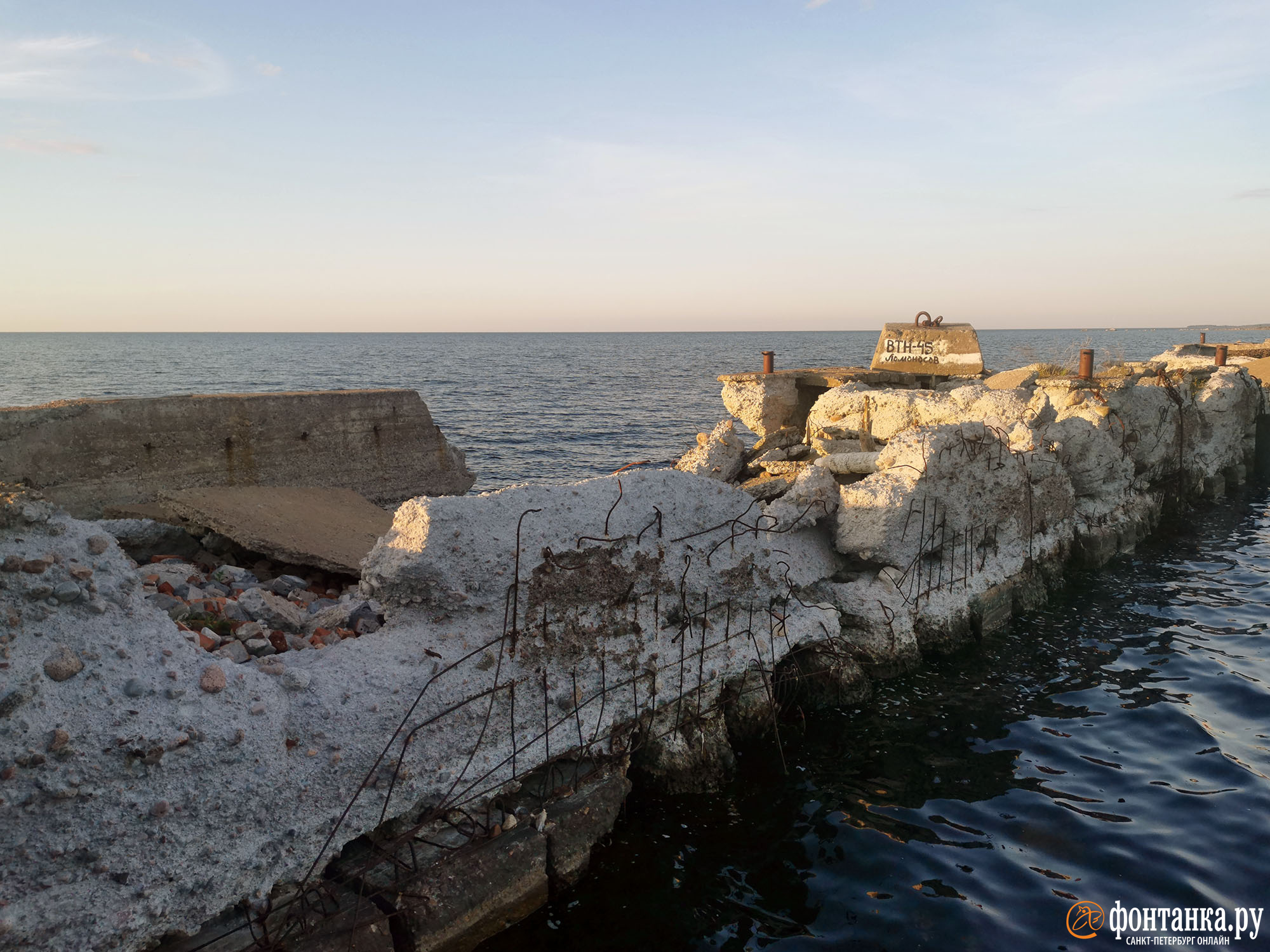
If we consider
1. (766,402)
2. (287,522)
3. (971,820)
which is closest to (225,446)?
(287,522)

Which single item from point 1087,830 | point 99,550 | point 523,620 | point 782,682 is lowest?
point 1087,830

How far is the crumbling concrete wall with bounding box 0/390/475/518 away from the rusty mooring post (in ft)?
33.6

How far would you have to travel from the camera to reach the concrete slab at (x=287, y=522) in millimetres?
6434

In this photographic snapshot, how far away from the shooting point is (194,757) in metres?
3.43

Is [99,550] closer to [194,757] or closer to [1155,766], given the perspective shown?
[194,757]

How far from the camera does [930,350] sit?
15.8 meters

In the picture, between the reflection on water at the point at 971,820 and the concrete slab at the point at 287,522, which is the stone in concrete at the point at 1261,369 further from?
the concrete slab at the point at 287,522

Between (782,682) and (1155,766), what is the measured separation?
2.83m

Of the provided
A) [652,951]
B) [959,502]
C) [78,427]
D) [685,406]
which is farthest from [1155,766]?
[685,406]

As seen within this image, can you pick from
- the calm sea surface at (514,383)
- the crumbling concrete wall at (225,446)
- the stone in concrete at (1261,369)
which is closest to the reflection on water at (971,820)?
the crumbling concrete wall at (225,446)
